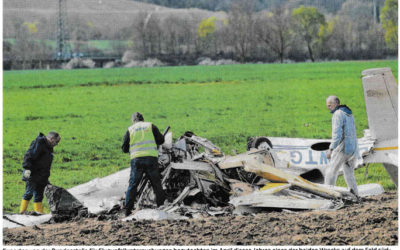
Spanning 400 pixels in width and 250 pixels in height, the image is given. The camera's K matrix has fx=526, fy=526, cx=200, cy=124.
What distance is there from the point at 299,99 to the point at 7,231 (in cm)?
1653

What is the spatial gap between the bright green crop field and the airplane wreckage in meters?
1.63

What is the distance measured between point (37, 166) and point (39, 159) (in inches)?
4.5

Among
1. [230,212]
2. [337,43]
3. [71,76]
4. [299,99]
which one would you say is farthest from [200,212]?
[71,76]

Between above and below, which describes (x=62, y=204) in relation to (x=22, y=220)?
above

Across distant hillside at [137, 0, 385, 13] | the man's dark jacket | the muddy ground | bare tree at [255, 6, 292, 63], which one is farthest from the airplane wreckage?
bare tree at [255, 6, 292, 63]

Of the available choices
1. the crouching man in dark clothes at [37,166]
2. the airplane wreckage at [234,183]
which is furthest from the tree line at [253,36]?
the crouching man in dark clothes at [37,166]

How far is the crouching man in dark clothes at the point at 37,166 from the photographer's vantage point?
8.06 m

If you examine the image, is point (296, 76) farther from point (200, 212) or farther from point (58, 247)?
point (58, 247)

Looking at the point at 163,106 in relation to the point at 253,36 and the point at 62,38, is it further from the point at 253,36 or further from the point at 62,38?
the point at 62,38

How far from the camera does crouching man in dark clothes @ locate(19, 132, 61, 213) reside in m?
8.06

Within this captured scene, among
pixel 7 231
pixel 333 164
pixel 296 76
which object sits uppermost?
pixel 296 76

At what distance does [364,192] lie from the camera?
351 inches

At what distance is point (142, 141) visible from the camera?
7.61m

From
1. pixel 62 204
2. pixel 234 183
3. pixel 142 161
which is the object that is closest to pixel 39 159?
pixel 62 204
